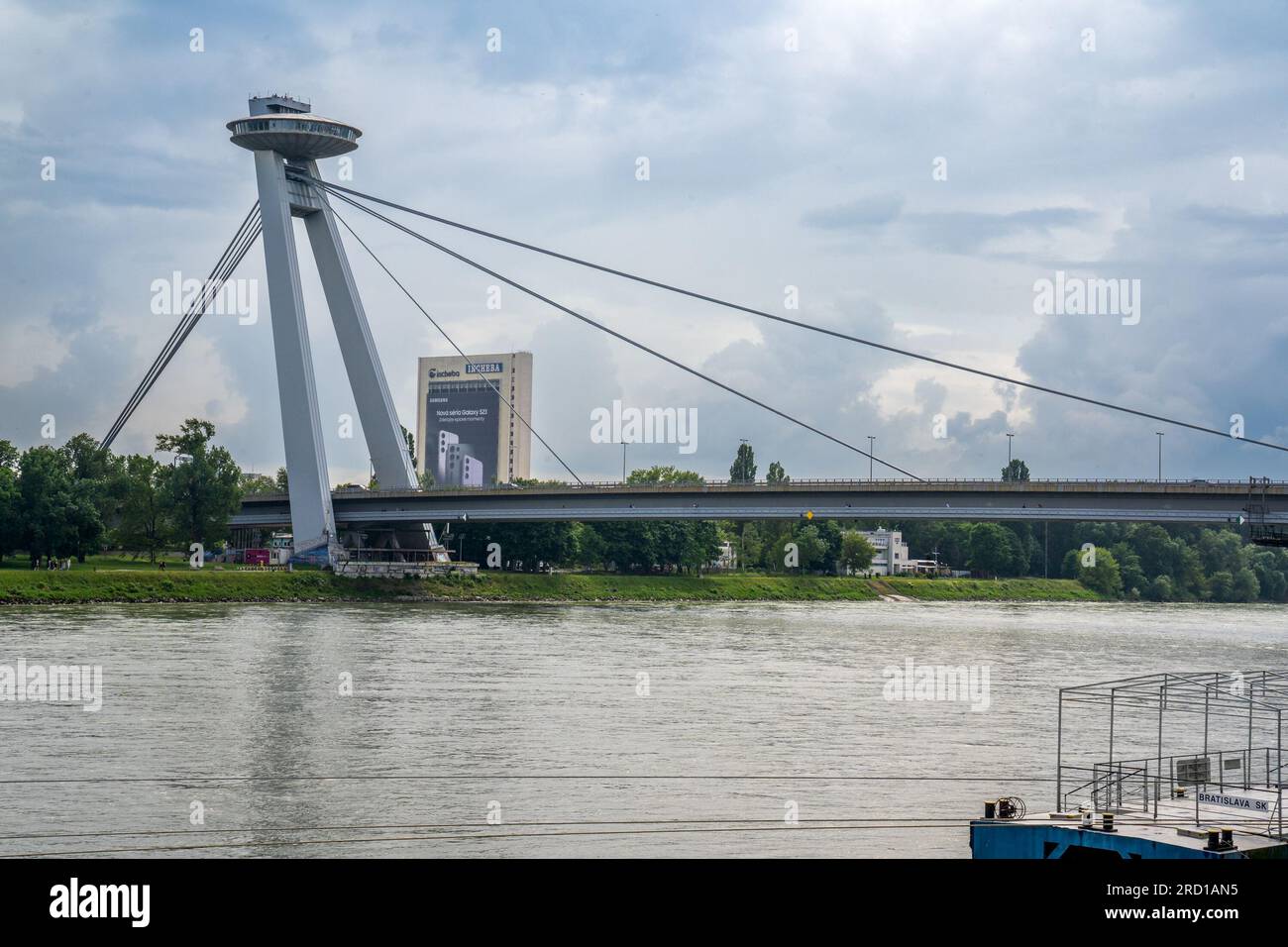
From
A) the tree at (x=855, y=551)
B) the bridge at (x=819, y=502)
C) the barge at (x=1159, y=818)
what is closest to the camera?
the barge at (x=1159, y=818)

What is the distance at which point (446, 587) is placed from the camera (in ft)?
221

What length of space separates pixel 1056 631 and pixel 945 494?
6.76 meters

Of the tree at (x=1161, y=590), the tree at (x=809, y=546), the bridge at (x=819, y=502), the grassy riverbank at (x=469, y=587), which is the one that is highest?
the bridge at (x=819, y=502)

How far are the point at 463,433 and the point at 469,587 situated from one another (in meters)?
96.4

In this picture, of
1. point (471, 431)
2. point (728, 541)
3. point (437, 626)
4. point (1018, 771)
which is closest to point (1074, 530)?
point (728, 541)

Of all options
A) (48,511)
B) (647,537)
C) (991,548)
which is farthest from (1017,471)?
(48,511)

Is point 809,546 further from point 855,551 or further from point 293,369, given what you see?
point 293,369

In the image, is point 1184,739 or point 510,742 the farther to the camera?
point 1184,739

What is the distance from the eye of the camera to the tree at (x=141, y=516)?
6788cm

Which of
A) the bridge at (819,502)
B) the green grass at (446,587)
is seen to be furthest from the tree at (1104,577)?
the bridge at (819,502)

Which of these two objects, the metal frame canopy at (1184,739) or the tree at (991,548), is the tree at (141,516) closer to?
Answer: the metal frame canopy at (1184,739)

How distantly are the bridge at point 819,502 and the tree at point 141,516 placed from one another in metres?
6.08

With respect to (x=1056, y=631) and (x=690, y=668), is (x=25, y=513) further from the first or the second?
(x=1056, y=631)
